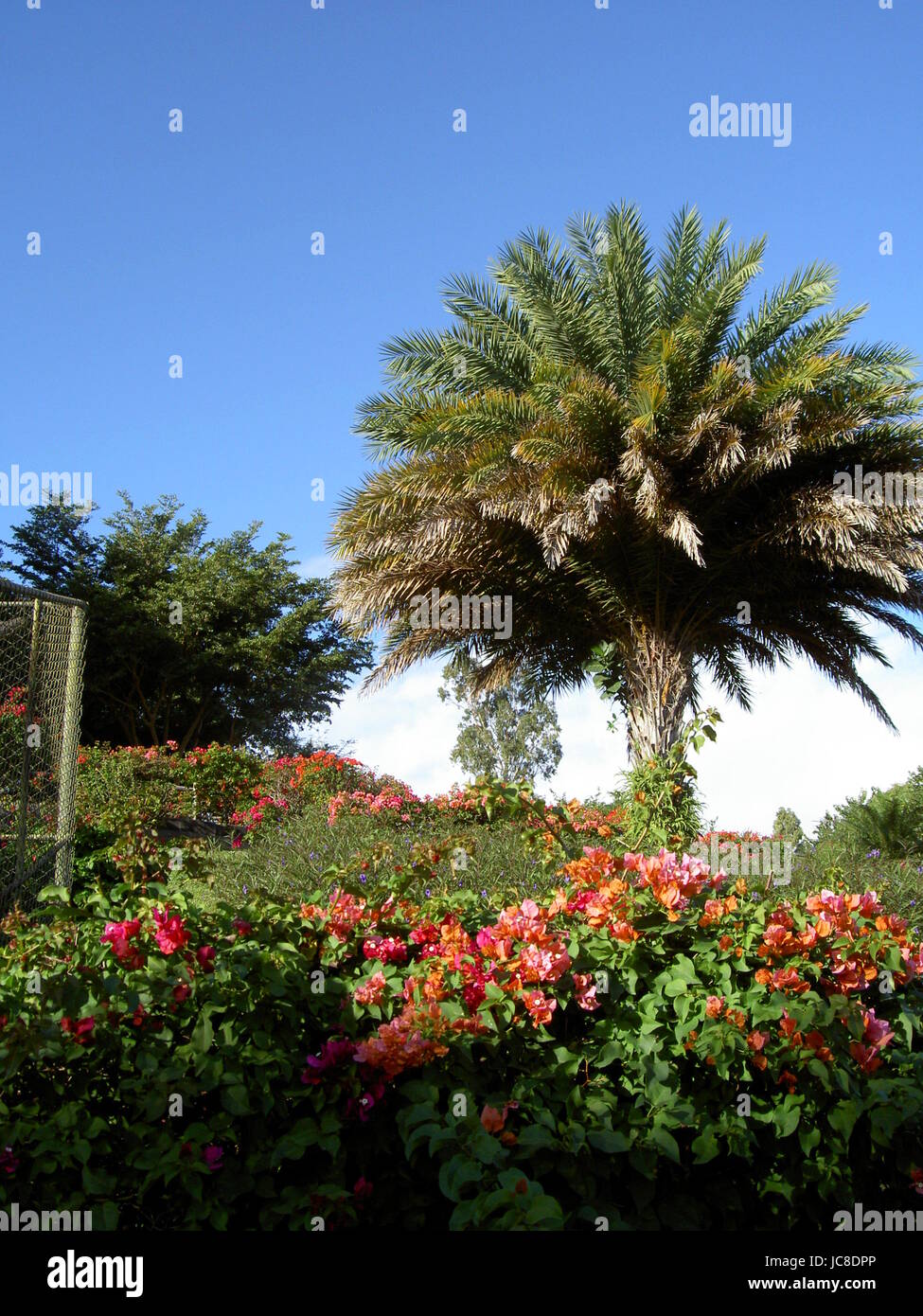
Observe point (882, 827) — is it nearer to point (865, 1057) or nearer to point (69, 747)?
point (69, 747)

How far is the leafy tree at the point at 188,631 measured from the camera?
24.8 meters

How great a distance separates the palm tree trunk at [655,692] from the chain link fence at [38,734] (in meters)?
7.04

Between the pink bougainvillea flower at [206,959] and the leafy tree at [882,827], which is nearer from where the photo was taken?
the pink bougainvillea flower at [206,959]

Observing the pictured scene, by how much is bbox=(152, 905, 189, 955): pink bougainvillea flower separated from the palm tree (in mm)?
8679

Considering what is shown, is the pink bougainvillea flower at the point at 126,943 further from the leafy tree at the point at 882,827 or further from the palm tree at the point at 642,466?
the leafy tree at the point at 882,827

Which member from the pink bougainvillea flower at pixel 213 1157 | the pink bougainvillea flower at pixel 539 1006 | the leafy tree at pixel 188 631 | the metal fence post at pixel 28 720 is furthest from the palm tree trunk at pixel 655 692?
the leafy tree at pixel 188 631

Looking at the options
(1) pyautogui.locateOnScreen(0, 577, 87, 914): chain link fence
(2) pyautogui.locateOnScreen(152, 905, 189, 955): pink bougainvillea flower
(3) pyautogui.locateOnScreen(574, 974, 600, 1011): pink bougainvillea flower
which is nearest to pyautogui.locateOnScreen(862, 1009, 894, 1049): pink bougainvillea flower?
(3) pyautogui.locateOnScreen(574, 974, 600, 1011): pink bougainvillea flower

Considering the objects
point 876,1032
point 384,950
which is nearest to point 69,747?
point 384,950

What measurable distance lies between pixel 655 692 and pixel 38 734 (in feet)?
24.9

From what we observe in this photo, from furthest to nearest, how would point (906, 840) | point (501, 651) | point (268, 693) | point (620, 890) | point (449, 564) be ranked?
point (268, 693), point (501, 651), point (449, 564), point (906, 840), point (620, 890)

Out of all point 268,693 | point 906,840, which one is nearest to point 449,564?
point 906,840

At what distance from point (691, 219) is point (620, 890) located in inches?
450
